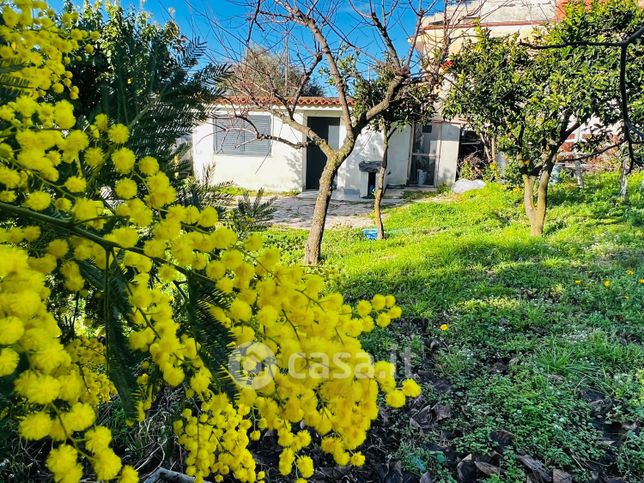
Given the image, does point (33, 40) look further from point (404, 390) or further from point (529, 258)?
point (529, 258)

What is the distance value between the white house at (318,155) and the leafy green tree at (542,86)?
19.3 ft

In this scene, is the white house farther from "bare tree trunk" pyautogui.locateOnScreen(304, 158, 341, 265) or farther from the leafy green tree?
"bare tree trunk" pyautogui.locateOnScreen(304, 158, 341, 265)

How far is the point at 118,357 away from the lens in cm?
74

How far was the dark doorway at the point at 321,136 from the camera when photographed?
12188mm

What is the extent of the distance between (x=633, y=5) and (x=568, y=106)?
1.28 m

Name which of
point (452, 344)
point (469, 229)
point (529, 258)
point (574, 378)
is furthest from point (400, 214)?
point (574, 378)

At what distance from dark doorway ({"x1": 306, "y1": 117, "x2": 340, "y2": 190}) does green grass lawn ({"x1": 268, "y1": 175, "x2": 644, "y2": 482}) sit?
21.1ft

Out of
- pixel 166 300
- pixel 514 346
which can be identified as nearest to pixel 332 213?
pixel 514 346

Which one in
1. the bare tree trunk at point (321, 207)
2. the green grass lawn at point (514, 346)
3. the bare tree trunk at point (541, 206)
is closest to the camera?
the green grass lawn at point (514, 346)

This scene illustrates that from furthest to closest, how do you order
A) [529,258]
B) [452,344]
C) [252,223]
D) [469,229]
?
[469,229], [529,258], [452,344], [252,223]

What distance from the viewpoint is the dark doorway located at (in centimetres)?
1219

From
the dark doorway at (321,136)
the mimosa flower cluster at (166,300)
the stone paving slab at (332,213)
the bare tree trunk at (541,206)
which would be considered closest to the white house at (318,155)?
the dark doorway at (321,136)

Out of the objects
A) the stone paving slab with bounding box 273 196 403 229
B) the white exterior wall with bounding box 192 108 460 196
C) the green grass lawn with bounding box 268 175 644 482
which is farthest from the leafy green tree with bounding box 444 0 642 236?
the white exterior wall with bounding box 192 108 460 196

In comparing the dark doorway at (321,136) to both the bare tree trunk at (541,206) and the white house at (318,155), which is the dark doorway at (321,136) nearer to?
the white house at (318,155)
